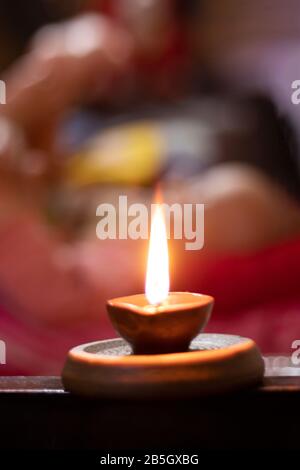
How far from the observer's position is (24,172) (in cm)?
127

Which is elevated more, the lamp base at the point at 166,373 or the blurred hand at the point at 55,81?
the blurred hand at the point at 55,81

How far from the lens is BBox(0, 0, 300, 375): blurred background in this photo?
Result: 1062mm

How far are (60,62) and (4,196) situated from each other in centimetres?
29

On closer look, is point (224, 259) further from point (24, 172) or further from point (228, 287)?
point (24, 172)

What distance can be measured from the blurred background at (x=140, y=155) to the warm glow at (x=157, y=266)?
0.61m

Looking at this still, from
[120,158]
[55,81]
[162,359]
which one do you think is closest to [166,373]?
[162,359]

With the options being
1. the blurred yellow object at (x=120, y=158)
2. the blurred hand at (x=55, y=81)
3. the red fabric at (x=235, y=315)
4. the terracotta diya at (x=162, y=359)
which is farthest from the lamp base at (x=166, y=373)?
the blurred yellow object at (x=120, y=158)

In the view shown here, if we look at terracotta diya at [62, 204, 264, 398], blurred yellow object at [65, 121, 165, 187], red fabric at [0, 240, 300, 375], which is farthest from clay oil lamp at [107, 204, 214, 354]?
blurred yellow object at [65, 121, 165, 187]

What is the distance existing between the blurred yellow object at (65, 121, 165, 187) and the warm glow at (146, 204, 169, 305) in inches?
44.4

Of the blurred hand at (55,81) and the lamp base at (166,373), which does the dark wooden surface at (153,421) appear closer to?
the lamp base at (166,373)

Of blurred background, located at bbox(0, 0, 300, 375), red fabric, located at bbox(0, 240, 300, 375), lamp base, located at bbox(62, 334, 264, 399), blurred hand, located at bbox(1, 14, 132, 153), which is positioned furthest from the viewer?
blurred hand, located at bbox(1, 14, 132, 153)

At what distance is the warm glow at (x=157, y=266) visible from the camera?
12.4 inches

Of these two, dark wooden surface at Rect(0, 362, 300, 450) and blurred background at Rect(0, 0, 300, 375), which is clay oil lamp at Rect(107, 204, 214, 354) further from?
blurred background at Rect(0, 0, 300, 375)

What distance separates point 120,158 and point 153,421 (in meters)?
1.30
